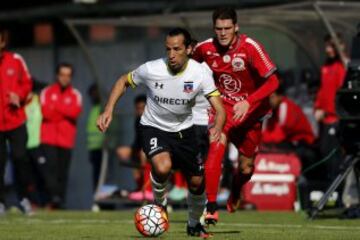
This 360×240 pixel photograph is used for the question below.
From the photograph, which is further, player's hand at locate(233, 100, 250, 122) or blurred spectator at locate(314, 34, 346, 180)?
blurred spectator at locate(314, 34, 346, 180)

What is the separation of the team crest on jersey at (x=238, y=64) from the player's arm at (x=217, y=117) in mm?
1693

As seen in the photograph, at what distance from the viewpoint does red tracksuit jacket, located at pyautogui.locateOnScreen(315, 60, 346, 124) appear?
63.2ft

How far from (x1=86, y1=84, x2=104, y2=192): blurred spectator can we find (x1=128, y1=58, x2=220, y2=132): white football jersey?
31.3 ft

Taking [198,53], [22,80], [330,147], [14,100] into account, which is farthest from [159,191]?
[330,147]

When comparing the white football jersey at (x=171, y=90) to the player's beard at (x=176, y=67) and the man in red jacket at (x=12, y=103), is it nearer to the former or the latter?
the player's beard at (x=176, y=67)

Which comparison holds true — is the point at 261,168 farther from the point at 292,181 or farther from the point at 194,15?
the point at 194,15

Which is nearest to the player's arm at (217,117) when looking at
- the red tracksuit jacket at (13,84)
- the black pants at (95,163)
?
the red tracksuit jacket at (13,84)

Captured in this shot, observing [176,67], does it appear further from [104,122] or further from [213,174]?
[213,174]

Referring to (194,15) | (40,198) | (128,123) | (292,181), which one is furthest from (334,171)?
(40,198)

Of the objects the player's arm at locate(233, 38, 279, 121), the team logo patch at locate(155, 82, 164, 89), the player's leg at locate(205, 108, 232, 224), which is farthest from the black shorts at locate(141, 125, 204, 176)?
the player's arm at locate(233, 38, 279, 121)

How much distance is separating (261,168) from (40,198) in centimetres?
455

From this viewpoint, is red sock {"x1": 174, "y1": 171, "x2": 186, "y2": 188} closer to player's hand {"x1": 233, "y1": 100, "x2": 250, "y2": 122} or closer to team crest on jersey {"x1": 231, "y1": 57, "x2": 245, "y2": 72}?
team crest on jersey {"x1": 231, "y1": 57, "x2": 245, "y2": 72}

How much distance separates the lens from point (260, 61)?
14.5 meters

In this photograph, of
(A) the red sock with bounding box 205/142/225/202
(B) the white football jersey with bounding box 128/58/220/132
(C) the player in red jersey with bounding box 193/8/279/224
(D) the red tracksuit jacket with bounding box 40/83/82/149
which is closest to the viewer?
(B) the white football jersey with bounding box 128/58/220/132
